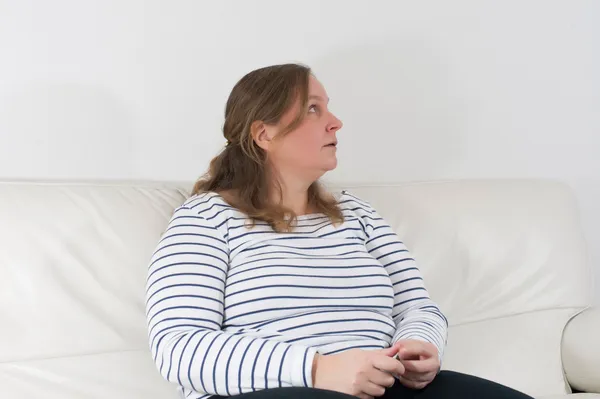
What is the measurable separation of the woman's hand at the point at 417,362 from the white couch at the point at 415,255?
0.42m

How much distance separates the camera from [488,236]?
1.81 metres

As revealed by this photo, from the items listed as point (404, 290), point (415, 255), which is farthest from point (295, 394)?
point (415, 255)

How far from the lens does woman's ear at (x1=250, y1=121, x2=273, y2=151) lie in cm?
149

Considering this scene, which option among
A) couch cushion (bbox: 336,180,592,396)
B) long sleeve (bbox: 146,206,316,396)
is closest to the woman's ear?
long sleeve (bbox: 146,206,316,396)

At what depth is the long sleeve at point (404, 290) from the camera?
139 centimetres

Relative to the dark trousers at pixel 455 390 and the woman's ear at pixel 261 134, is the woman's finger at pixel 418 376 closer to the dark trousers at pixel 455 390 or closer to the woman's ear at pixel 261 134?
the dark trousers at pixel 455 390

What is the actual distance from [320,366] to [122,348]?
19.0 inches

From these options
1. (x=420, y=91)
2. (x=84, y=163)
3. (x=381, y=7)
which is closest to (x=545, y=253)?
(x=420, y=91)

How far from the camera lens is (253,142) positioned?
151cm

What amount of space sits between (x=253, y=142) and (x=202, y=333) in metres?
0.46

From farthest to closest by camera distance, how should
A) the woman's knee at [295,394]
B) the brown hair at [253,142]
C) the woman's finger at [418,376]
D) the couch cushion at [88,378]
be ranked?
the brown hair at [253,142]
the couch cushion at [88,378]
the woman's finger at [418,376]
the woman's knee at [295,394]

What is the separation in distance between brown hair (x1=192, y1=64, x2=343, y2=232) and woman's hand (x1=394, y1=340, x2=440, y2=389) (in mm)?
324

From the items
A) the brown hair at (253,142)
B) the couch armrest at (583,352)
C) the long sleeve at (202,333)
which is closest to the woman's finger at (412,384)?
the long sleeve at (202,333)

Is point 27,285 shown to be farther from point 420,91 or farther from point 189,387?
point 420,91
